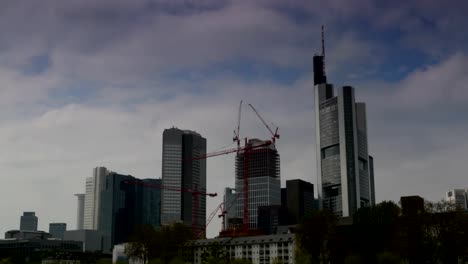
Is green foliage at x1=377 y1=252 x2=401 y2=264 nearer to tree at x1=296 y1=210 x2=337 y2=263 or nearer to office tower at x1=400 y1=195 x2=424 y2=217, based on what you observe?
office tower at x1=400 y1=195 x2=424 y2=217

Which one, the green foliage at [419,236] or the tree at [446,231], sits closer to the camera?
the tree at [446,231]

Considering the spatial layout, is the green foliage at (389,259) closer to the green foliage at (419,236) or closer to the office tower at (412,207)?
the green foliage at (419,236)

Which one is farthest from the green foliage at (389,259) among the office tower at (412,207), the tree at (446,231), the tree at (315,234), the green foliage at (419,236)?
the tree at (315,234)

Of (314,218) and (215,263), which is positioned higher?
(314,218)

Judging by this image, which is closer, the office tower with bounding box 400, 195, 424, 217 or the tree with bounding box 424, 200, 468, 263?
the tree with bounding box 424, 200, 468, 263

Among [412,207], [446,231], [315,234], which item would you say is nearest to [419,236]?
[446,231]

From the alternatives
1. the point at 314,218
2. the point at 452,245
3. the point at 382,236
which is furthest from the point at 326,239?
the point at 452,245

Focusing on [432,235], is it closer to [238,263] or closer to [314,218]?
[314,218]

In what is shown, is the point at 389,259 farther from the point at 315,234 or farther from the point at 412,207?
the point at 315,234

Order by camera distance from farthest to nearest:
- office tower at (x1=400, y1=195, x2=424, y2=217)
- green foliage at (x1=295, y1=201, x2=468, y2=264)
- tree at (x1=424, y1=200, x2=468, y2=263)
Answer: office tower at (x1=400, y1=195, x2=424, y2=217) < green foliage at (x1=295, y1=201, x2=468, y2=264) < tree at (x1=424, y1=200, x2=468, y2=263)

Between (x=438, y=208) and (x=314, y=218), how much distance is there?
117ft

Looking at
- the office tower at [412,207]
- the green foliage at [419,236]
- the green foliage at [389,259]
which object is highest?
the office tower at [412,207]

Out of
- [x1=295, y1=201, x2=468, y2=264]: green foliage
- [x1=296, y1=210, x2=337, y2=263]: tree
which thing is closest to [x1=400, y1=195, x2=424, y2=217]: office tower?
[x1=295, y1=201, x2=468, y2=264]: green foliage

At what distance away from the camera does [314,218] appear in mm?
179000
